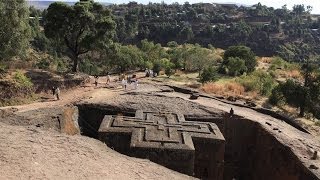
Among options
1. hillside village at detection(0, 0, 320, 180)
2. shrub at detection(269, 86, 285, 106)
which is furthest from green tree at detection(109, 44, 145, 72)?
shrub at detection(269, 86, 285, 106)

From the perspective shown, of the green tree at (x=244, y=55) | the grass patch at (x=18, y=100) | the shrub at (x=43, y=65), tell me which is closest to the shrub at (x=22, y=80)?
the grass patch at (x=18, y=100)

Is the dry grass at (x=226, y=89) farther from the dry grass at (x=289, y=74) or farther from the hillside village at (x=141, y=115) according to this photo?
the dry grass at (x=289, y=74)

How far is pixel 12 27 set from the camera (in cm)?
2291

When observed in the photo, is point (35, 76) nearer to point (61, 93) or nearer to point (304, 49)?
point (61, 93)

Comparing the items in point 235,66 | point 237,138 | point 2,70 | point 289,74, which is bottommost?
point 237,138

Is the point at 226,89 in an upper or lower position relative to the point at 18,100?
lower

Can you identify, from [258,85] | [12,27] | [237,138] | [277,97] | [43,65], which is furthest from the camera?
[43,65]

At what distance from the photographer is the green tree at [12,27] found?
22531mm

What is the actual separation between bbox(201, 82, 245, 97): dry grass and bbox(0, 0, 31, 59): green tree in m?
12.3

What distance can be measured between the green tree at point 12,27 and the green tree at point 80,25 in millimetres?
2957

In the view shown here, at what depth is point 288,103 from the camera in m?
26.8

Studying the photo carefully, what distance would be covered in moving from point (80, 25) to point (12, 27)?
5.60 metres

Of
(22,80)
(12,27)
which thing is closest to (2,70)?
(22,80)

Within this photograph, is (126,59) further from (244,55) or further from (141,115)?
(141,115)
